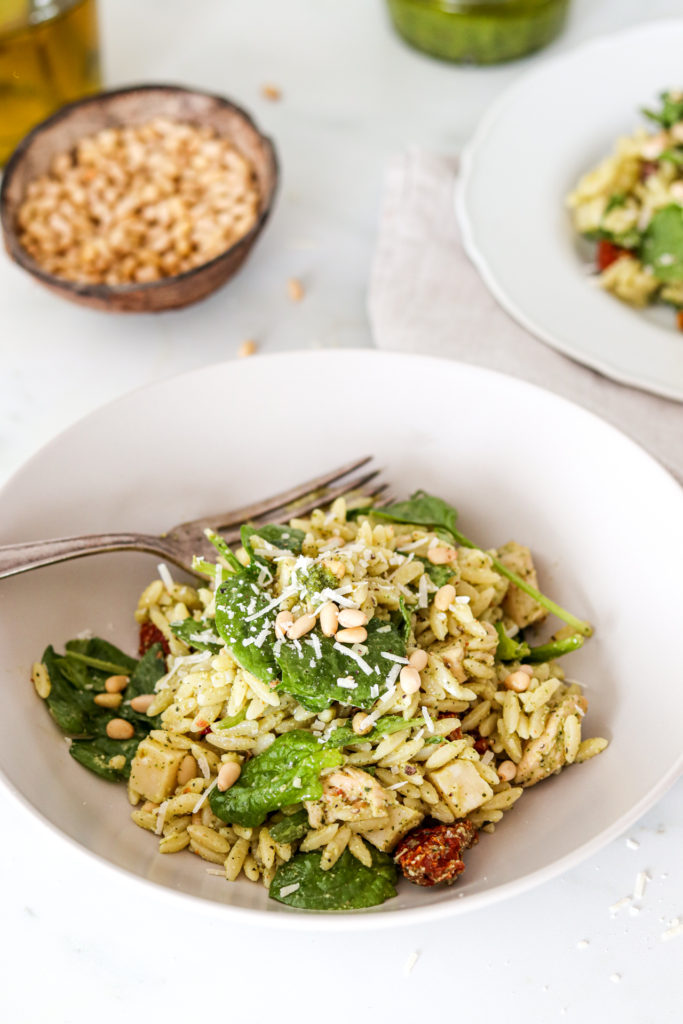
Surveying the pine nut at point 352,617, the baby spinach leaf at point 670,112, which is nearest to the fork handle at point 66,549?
the pine nut at point 352,617

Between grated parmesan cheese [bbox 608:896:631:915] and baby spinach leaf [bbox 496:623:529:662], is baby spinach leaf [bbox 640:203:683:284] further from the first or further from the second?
grated parmesan cheese [bbox 608:896:631:915]

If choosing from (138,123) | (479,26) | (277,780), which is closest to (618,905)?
(277,780)

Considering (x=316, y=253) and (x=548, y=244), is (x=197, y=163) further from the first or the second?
(x=548, y=244)


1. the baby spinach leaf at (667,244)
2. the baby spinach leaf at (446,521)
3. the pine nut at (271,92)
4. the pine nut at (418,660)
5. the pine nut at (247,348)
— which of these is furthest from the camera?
the pine nut at (271,92)

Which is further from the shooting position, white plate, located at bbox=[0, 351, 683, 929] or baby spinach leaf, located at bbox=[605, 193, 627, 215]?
baby spinach leaf, located at bbox=[605, 193, 627, 215]

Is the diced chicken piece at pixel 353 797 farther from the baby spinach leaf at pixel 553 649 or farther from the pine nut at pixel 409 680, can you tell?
Answer: the baby spinach leaf at pixel 553 649

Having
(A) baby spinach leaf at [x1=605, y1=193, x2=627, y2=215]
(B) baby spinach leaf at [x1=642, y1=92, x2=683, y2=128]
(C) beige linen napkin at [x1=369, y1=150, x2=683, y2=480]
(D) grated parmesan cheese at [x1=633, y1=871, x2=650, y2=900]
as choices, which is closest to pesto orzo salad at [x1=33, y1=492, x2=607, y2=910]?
(D) grated parmesan cheese at [x1=633, y1=871, x2=650, y2=900]
